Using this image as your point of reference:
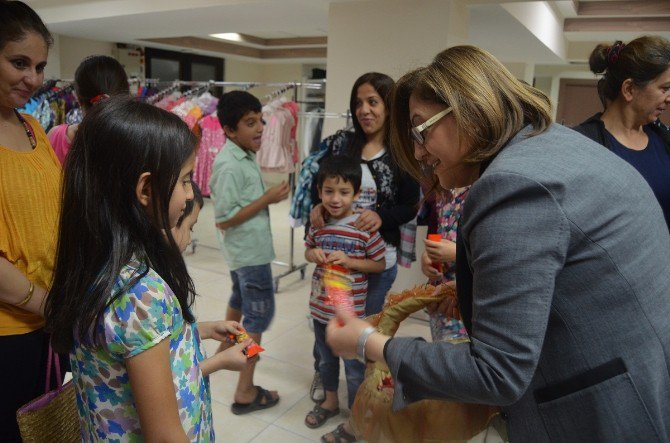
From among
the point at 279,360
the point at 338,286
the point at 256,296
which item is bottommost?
the point at 279,360

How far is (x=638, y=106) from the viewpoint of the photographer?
2.04 m

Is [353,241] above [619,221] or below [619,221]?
below

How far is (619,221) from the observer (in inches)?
32.4

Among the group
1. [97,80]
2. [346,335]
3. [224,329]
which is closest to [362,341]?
[346,335]

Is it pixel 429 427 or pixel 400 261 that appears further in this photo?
pixel 400 261

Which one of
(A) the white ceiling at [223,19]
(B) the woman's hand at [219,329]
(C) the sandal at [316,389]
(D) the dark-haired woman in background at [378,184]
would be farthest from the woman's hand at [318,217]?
(A) the white ceiling at [223,19]

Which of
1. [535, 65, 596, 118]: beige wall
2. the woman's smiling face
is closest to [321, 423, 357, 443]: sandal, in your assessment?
the woman's smiling face

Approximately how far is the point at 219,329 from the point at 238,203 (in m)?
1.12

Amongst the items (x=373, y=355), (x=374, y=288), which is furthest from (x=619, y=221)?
(x=374, y=288)

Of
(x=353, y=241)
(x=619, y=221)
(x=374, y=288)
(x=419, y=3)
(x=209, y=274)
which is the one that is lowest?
(x=209, y=274)

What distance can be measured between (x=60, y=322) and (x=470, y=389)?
77cm

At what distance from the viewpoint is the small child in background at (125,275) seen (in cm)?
89

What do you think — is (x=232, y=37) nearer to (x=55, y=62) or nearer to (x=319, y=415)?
(x=55, y=62)

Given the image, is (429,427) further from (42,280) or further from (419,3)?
(419,3)
